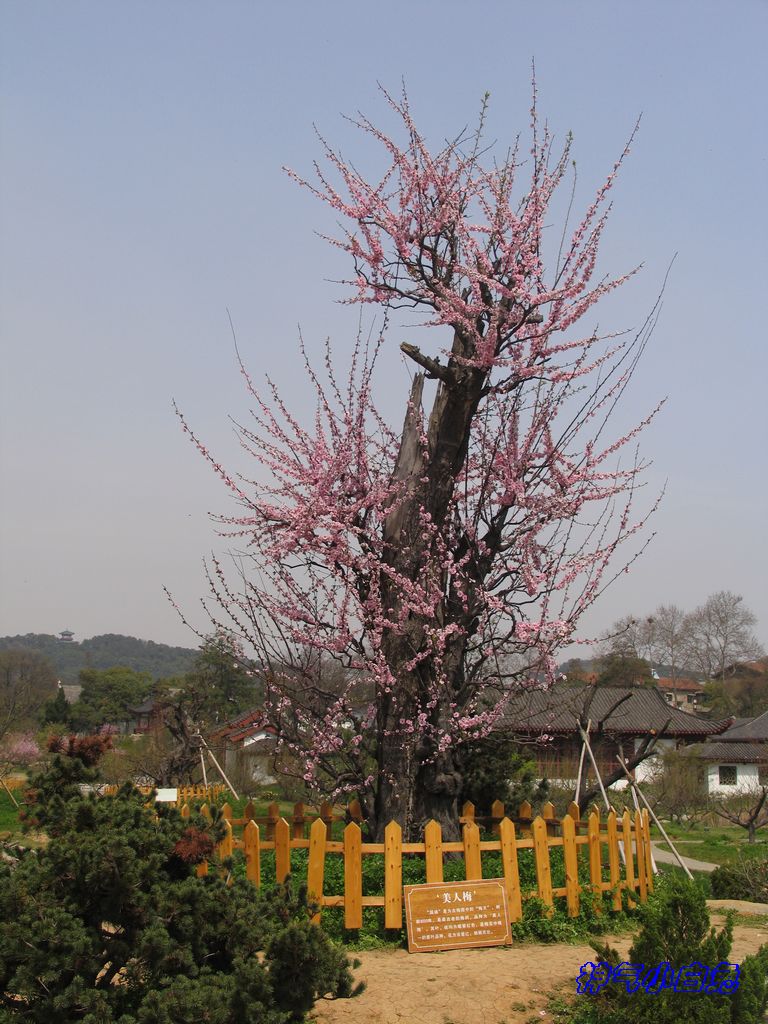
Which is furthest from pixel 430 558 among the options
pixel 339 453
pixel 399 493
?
pixel 339 453

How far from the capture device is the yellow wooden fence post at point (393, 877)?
835 centimetres

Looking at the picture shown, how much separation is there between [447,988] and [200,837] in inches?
116

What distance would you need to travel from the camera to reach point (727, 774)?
159 feet

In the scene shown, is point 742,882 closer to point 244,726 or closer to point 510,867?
point 510,867

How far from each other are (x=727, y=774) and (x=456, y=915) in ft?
146

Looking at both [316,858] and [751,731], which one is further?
[751,731]

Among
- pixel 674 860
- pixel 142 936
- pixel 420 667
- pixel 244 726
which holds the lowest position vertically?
pixel 674 860

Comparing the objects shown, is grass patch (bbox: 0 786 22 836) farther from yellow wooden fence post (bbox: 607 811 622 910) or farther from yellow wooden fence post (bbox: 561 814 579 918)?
yellow wooden fence post (bbox: 561 814 579 918)

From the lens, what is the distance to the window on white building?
4812 centimetres

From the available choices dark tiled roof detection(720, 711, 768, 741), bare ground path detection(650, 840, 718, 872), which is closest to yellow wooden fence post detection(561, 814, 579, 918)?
bare ground path detection(650, 840, 718, 872)

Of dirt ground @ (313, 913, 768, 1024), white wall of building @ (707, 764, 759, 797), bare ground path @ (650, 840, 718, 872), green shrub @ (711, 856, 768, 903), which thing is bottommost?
white wall of building @ (707, 764, 759, 797)

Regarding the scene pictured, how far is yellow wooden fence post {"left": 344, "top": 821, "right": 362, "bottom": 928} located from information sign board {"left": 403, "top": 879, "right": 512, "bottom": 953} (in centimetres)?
50

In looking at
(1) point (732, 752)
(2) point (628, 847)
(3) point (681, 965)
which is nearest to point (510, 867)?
(2) point (628, 847)

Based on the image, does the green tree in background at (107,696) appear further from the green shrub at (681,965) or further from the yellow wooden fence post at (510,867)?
the green shrub at (681,965)
